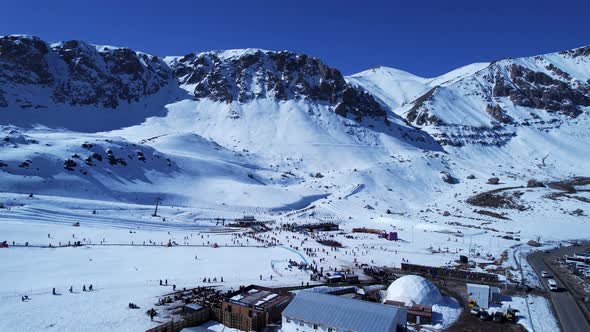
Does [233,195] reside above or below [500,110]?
below

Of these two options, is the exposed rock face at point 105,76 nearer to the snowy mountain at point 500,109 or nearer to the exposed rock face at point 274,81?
the exposed rock face at point 274,81

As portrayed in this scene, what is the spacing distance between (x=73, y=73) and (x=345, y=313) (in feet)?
531

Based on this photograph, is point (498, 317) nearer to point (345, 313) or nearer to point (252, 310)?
point (345, 313)

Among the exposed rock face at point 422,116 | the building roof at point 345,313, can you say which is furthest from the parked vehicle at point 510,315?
the exposed rock face at point 422,116

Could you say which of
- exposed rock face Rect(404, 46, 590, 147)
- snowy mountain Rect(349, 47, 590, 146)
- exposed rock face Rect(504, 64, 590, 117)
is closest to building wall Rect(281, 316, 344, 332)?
exposed rock face Rect(404, 46, 590, 147)

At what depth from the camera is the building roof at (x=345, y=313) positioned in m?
22.4

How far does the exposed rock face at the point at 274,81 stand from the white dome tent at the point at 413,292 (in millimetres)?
Answer: 127875

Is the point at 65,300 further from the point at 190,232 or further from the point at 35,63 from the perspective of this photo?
the point at 35,63

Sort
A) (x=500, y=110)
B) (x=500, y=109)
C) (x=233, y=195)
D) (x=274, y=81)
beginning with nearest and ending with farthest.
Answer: (x=233, y=195) → (x=274, y=81) → (x=500, y=110) → (x=500, y=109)

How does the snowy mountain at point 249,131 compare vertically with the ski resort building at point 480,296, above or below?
above

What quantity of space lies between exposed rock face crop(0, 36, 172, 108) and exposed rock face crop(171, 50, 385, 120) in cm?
2051

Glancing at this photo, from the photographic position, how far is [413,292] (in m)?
29.2

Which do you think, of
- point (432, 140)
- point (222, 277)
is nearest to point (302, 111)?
point (432, 140)

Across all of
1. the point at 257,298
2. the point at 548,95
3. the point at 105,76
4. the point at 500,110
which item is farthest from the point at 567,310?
the point at 548,95
